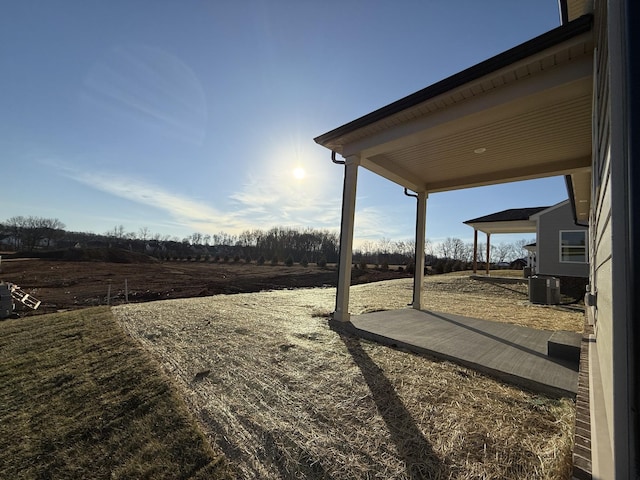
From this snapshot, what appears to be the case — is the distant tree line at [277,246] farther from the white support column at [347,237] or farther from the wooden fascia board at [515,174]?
the white support column at [347,237]

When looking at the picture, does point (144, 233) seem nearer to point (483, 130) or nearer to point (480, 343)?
point (483, 130)

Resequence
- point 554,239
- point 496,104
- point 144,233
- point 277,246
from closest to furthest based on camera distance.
Answer: point 496,104, point 554,239, point 277,246, point 144,233

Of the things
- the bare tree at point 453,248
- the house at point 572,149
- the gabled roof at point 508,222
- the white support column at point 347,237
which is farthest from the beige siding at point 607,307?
the bare tree at point 453,248

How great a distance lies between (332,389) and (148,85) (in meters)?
8.29

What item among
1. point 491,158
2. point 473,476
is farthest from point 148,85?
point 473,476

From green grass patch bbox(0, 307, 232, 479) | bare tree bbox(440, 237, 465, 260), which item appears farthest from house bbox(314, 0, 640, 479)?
bare tree bbox(440, 237, 465, 260)

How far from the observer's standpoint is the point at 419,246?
657 centimetres

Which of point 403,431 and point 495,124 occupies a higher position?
point 495,124

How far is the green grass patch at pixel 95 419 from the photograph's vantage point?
6.63ft

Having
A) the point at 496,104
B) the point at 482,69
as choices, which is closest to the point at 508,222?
the point at 496,104

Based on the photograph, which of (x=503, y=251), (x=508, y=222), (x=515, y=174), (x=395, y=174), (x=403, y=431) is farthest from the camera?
(x=503, y=251)

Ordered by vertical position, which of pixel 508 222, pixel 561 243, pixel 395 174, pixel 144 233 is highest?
pixel 144 233

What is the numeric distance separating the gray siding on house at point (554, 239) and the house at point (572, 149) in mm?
4481

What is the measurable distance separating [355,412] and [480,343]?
2505 millimetres
